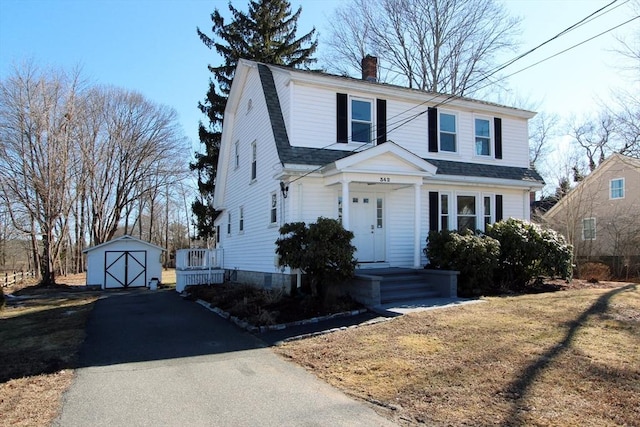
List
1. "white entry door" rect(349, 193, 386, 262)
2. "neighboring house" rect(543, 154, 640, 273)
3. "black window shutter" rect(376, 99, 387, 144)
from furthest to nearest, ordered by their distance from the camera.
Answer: "neighboring house" rect(543, 154, 640, 273), "black window shutter" rect(376, 99, 387, 144), "white entry door" rect(349, 193, 386, 262)

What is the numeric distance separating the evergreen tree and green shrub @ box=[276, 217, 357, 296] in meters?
16.6

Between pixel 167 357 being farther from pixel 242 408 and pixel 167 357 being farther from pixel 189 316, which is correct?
pixel 189 316

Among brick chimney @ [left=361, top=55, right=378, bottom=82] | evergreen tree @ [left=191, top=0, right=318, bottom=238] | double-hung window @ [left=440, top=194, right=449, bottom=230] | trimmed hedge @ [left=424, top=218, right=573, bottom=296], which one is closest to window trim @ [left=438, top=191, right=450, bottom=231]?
double-hung window @ [left=440, top=194, right=449, bottom=230]

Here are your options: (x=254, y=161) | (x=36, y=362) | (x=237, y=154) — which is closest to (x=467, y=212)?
(x=254, y=161)

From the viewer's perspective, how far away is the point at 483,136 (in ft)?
51.5

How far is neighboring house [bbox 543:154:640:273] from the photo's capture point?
21938 millimetres

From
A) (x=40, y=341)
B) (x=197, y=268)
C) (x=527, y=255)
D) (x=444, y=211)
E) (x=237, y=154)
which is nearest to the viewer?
(x=40, y=341)

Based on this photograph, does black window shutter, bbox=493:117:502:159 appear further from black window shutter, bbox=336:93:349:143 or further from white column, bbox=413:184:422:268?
black window shutter, bbox=336:93:349:143

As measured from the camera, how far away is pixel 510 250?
12.4m

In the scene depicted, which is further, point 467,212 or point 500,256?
point 467,212

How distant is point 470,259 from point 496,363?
593 centimetres

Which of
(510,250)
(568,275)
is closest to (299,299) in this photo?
(510,250)

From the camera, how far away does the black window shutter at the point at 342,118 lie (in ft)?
43.2

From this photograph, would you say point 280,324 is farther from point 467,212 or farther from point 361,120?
point 467,212
